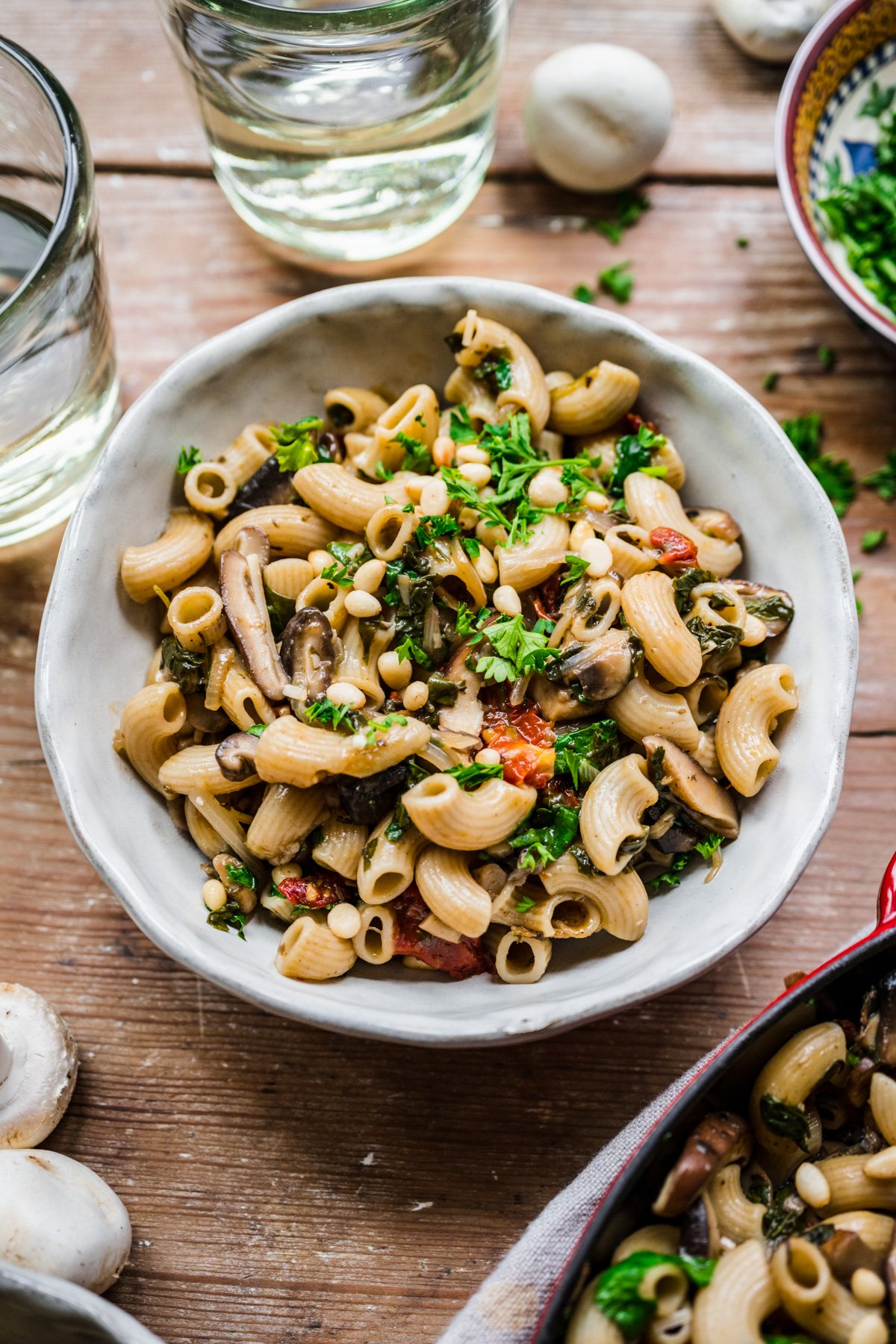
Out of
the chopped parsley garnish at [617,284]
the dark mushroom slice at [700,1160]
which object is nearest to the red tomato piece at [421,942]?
the dark mushroom slice at [700,1160]

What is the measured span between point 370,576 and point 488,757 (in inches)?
12.8

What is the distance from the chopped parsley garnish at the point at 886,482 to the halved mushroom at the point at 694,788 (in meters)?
0.92

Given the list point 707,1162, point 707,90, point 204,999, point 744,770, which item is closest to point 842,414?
point 707,90

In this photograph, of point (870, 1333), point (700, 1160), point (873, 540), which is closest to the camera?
point (870, 1333)

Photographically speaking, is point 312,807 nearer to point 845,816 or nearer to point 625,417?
point 625,417

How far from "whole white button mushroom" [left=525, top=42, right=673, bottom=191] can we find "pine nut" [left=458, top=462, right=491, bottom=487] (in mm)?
978

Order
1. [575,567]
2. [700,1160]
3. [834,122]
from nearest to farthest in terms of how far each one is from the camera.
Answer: [700,1160]
[575,567]
[834,122]

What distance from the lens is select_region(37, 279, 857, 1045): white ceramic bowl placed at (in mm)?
1582

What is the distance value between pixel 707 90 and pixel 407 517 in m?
1.54

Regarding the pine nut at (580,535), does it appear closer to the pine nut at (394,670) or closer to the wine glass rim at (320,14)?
the pine nut at (394,670)

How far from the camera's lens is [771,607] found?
5.90ft

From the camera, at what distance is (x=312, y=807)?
167 cm

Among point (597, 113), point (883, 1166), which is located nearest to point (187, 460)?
point (597, 113)

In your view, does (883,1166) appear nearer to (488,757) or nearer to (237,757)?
(488,757)
